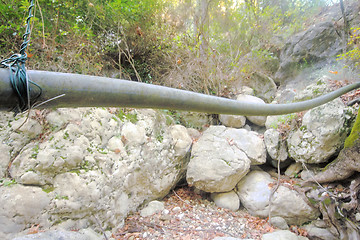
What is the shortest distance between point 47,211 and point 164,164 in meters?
1.70

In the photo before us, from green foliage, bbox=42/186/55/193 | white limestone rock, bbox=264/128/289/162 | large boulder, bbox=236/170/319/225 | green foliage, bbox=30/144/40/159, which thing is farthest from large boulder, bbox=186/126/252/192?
green foliage, bbox=30/144/40/159

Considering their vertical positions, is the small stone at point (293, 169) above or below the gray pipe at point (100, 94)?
below

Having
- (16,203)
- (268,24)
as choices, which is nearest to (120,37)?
(16,203)

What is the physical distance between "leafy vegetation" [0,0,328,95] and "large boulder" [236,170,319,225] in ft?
8.13

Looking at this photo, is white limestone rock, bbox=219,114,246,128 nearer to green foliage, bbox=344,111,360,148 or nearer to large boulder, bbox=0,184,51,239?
green foliage, bbox=344,111,360,148

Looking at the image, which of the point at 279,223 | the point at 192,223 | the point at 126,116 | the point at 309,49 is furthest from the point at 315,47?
the point at 192,223

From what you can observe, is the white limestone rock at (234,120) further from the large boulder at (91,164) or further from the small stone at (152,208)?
the small stone at (152,208)

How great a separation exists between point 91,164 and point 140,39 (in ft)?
10.7

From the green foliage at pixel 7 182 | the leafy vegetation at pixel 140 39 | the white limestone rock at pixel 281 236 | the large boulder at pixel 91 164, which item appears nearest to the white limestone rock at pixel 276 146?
the white limestone rock at pixel 281 236

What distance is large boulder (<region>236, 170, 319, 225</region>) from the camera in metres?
2.97

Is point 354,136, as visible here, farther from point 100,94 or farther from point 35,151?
point 35,151

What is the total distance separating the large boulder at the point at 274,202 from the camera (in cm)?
297

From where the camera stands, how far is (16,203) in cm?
184

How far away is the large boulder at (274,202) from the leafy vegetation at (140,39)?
8.13 ft
